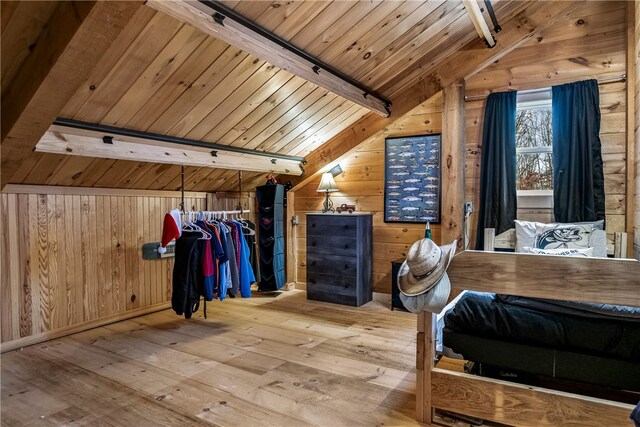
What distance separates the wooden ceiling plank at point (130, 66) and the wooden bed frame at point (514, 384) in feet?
6.65

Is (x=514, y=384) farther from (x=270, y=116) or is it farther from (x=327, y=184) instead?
(x=327, y=184)

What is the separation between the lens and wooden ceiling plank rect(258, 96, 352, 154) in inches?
144

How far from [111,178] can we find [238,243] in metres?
1.29

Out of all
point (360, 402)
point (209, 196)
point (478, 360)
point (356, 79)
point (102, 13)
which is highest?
point (356, 79)

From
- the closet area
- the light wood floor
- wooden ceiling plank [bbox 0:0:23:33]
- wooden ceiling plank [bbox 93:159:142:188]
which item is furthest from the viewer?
wooden ceiling plank [bbox 93:159:142:188]

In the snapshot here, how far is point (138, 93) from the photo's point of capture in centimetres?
250

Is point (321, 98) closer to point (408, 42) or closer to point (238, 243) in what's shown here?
point (408, 42)

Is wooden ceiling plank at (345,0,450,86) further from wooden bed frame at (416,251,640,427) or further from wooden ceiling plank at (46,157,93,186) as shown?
wooden ceiling plank at (46,157,93,186)

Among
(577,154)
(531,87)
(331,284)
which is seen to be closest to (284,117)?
(331,284)

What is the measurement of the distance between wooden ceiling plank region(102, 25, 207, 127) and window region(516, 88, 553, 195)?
305 cm

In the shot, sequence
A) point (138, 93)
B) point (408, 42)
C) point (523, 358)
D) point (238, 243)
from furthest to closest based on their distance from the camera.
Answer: point (238, 243) < point (408, 42) < point (138, 93) < point (523, 358)

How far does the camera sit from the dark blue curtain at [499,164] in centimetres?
358

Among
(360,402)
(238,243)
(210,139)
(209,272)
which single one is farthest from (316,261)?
(360,402)

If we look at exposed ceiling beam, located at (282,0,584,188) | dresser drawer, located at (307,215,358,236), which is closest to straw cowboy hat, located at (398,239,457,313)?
dresser drawer, located at (307,215,358,236)
